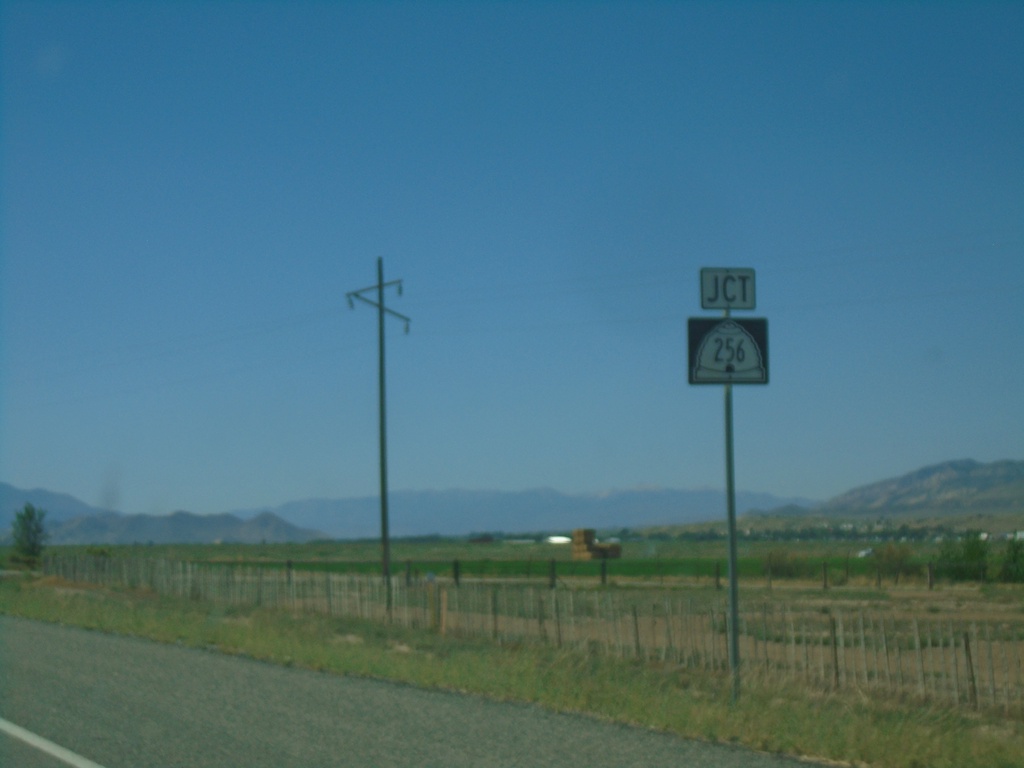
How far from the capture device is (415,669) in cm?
1527

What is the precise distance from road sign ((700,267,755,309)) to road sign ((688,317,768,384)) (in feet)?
0.50

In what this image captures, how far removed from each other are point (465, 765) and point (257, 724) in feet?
9.26

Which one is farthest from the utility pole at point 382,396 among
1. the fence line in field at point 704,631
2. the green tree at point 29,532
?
the green tree at point 29,532

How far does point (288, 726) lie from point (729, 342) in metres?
5.52

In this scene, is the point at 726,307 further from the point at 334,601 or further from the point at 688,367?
the point at 334,601

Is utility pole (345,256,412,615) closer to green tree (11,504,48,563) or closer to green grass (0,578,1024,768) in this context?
green grass (0,578,1024,768)

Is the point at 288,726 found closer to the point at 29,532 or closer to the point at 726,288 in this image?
the point at 726,288

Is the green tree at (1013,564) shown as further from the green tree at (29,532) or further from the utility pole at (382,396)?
the green tree at (29,532)

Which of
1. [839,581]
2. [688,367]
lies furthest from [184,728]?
[839,581]

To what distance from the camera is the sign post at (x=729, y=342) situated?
36.2 ft

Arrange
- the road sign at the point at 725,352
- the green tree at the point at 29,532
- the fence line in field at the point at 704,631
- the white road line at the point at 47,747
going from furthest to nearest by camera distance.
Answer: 1. the green tree at the point at 29,532
2. the fence line in field at the point at 704,631
3. the road sign at the point at 725,352
4. the white road line at the point at 47,747

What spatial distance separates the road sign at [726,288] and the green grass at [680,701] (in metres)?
3.78

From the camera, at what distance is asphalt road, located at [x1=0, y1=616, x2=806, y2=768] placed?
938cm

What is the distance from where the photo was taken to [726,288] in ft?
36.7
